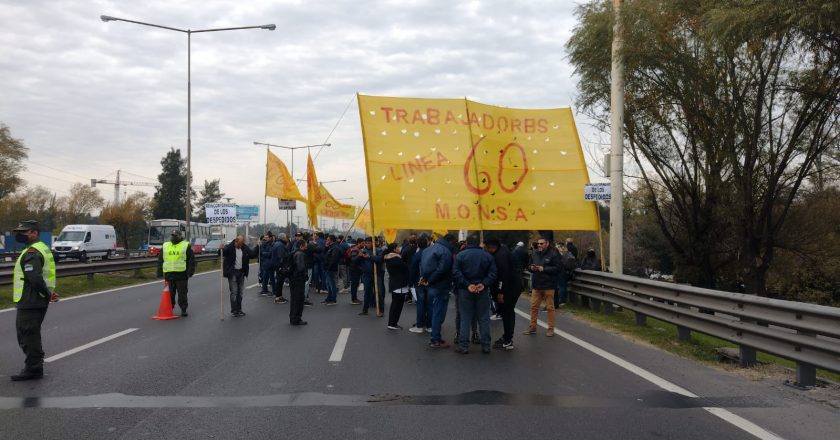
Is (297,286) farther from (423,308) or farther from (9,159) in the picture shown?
(9,159)

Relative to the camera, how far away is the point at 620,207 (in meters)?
13.5

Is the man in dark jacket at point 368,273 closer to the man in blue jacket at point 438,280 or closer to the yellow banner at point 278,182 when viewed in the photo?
the man in blue jacket at point 438,280

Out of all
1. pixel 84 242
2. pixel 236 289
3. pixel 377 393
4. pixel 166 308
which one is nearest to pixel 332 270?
pixel 236 289

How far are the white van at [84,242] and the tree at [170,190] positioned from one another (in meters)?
48.7

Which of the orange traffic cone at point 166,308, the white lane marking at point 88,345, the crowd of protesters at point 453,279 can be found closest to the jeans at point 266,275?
the crowd of protesters at point 453,279

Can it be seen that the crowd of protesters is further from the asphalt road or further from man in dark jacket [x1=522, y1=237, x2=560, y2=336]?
the asphalt road

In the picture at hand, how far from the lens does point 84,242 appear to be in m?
38.1

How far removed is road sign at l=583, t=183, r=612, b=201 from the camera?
13.3 m

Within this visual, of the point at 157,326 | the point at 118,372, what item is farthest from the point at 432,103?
the point at 118,372

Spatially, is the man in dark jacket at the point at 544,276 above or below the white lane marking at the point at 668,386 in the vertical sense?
above

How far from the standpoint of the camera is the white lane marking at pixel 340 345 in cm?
817

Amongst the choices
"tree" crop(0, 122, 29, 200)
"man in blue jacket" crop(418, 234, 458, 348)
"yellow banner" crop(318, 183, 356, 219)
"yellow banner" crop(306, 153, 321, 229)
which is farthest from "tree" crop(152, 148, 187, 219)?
"man in blue jacket" crop(418, 234, 458, 348)

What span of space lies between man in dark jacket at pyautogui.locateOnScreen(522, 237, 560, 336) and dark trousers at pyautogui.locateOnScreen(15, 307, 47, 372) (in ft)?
22.4

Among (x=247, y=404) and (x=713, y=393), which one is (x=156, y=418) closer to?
(x=247, y=404)
